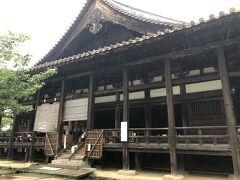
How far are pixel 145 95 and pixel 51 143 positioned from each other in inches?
239

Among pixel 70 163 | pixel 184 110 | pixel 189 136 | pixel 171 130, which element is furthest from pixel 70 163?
pixel 184 110

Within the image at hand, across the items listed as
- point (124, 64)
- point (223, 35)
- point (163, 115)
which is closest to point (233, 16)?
point (223, 35)

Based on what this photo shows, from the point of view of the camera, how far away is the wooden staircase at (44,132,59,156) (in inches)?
526

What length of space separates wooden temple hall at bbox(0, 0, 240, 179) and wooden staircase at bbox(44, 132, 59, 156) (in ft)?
0.19

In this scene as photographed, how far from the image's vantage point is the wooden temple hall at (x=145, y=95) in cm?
947

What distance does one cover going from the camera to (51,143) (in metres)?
13.7

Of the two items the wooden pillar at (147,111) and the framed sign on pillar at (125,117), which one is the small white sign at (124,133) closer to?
Result: the framed sign on pillar at (125,117)

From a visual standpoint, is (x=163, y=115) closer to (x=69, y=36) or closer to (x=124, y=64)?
(x=124, y=64)

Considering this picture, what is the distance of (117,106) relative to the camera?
1356 centimetres

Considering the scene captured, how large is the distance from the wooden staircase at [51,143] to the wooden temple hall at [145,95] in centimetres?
6

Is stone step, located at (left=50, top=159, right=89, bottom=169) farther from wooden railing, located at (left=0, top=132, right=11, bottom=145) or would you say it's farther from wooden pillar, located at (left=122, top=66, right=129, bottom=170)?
wooden railing, located at (left=0, top=132, right=11, bottom=145)

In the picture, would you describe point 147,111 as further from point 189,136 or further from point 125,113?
point 189,136

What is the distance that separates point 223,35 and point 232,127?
3611mm

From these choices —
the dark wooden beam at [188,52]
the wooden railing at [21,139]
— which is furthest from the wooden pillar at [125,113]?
the wooden railing at [21,139]
